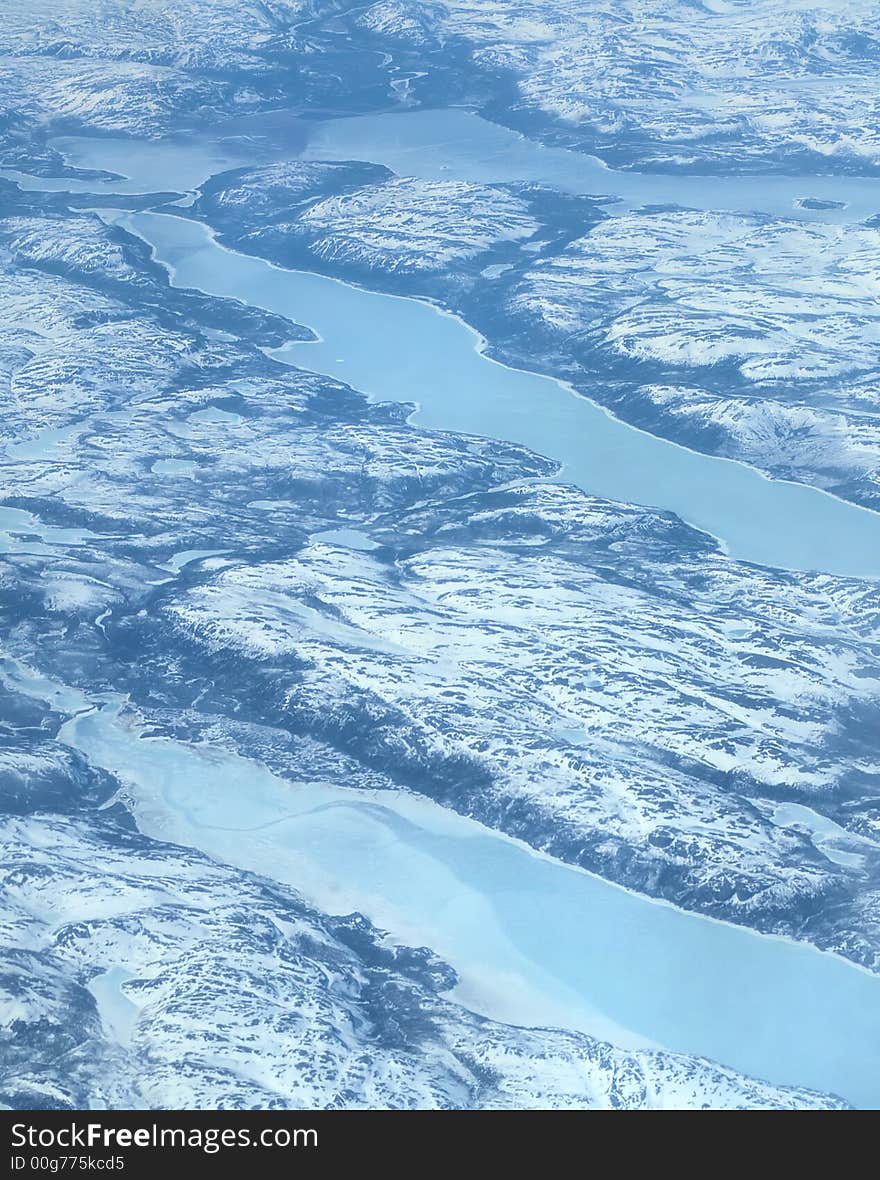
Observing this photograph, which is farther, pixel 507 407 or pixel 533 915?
pixel 507 407

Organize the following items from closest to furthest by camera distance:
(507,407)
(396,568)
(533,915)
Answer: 1. (533,915)
2. (396,568)
3. (507,407)

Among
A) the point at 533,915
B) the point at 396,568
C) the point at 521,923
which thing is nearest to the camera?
the point at 521,923

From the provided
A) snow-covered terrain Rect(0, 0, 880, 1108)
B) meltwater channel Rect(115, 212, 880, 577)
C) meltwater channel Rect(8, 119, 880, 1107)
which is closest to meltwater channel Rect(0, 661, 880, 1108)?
meltwater channel Rect(8, 119, 880, 1107)

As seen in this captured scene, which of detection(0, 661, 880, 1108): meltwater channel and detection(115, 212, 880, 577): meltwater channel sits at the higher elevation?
detection(115, 212, 880, 577): meltwater channel

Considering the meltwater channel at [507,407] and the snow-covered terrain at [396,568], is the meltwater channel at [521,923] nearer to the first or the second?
the snow-covered terrain at [396,568]

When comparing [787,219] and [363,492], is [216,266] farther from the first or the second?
[787,219]

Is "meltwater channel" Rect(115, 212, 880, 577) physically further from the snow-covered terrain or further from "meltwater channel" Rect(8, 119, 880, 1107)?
the snow-covered terrain

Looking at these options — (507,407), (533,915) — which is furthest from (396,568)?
(533,915)

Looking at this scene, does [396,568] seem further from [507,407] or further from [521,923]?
[521,923]

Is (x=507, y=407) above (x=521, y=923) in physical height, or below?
above

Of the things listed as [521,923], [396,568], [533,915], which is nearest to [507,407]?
[396,568]

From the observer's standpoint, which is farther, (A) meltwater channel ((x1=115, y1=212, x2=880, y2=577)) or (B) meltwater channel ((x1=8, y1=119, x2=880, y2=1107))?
(A) meltwater channel ((x1=115, y1=212, x2=880, y2=577))

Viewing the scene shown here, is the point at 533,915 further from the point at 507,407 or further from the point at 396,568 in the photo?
the point at 507,407

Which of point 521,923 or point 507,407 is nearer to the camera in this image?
point 521,923
